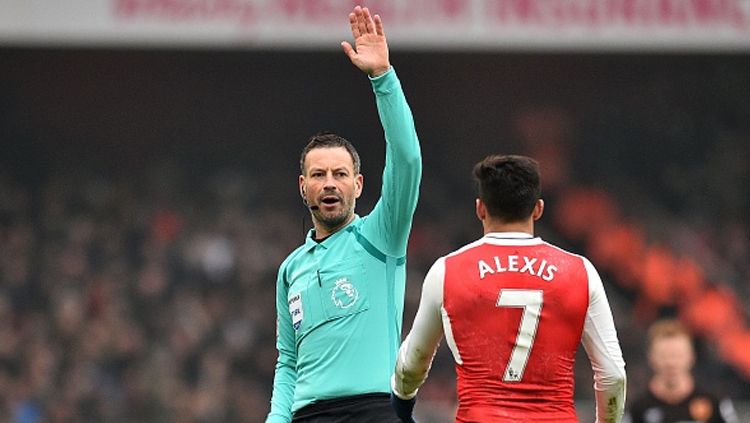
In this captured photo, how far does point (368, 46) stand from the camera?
16.7ft

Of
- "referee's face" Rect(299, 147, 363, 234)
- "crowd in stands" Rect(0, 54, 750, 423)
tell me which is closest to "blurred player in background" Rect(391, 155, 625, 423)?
"referee's face" Rect(299, 147, 363, 234)

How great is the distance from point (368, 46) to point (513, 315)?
4.33ft

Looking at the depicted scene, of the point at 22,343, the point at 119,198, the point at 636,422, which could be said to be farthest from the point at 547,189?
→ the point at 636,422

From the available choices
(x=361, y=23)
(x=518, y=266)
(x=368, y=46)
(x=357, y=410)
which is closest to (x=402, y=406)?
(x=357, y=410)

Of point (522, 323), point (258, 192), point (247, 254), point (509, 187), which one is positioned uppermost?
point (509, 187)

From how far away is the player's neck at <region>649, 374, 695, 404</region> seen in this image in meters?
8.05

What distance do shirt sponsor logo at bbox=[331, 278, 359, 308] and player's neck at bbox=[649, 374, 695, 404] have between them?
3.48 m

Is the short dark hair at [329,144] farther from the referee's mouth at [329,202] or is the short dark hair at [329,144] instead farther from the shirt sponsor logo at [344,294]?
the shirt sponsor logo at [344,294]

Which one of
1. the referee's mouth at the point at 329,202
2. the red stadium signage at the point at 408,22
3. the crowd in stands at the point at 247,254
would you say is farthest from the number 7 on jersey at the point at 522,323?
the crowd in stands at the point at 247,254

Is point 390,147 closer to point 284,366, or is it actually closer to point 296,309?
point 296,309

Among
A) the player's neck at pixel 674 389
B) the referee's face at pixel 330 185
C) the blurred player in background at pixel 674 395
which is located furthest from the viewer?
the player's neck at pixel 674 389

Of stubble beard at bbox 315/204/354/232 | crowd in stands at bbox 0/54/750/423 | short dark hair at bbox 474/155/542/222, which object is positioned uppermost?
short dark hair at bbox 474/155/542/222

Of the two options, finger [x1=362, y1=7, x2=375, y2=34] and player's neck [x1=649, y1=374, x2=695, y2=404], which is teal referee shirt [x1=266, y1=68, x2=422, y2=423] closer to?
finger [x1=362, y1=7, x2=375, y2=34]

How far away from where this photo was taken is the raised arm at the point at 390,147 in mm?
4941
